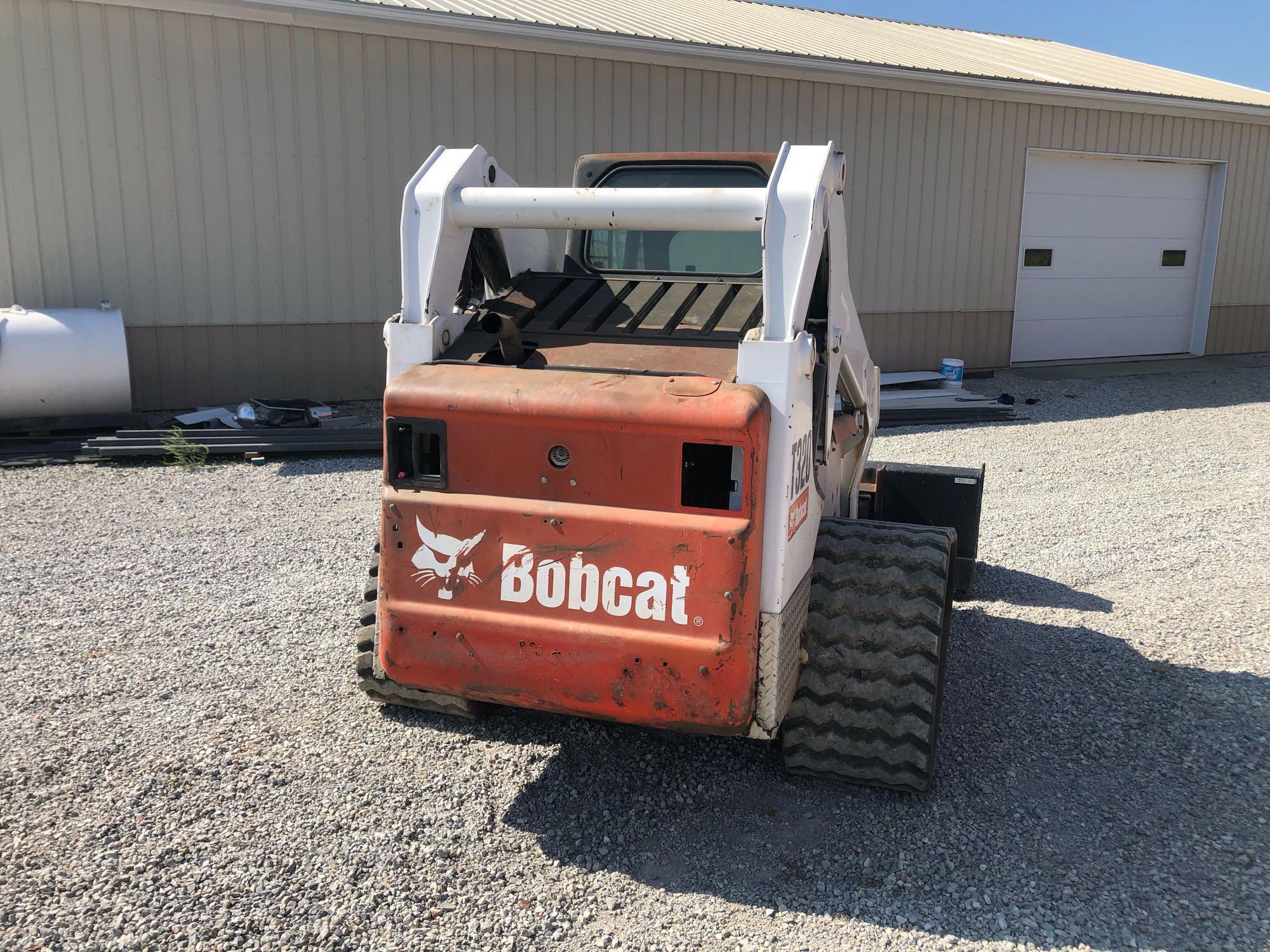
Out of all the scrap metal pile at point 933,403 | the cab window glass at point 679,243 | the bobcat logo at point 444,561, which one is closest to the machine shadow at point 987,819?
the bobcat logo at point 444,561

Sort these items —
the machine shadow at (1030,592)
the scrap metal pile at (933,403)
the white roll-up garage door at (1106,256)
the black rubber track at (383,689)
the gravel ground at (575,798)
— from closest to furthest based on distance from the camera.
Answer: the gravel ground at (575,798) < the black rubber track at (383,689) < the machine shadow at (1030,592) < the scrap metal pile at (933,403) < the white roll-up garage door at (1106,256)

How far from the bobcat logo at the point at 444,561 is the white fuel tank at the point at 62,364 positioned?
7.14m

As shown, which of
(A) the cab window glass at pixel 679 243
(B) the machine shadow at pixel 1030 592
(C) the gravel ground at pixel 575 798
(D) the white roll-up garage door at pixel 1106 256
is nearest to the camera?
(C) the gravel ground at pixel 575 798

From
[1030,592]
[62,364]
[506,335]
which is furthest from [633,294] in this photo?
[62,364]

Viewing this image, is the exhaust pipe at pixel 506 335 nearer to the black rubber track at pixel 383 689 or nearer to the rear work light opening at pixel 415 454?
the rear work light opening at pixel 415 454

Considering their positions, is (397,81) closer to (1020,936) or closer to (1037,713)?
(1037,713)

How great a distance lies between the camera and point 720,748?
407 centimetres

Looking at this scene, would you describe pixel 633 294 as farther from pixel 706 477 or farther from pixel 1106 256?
pixel 1106 256

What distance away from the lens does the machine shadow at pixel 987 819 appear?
10.2 ft

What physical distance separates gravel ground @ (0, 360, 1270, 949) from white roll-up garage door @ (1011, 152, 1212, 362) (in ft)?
33.5

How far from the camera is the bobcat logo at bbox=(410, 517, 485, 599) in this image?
129 inches

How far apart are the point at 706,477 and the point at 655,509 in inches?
7.4

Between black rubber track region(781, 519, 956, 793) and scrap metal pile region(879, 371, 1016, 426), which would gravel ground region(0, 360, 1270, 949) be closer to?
black rubber track region(781, 519, 956, 793)

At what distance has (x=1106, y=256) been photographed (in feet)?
52.0
